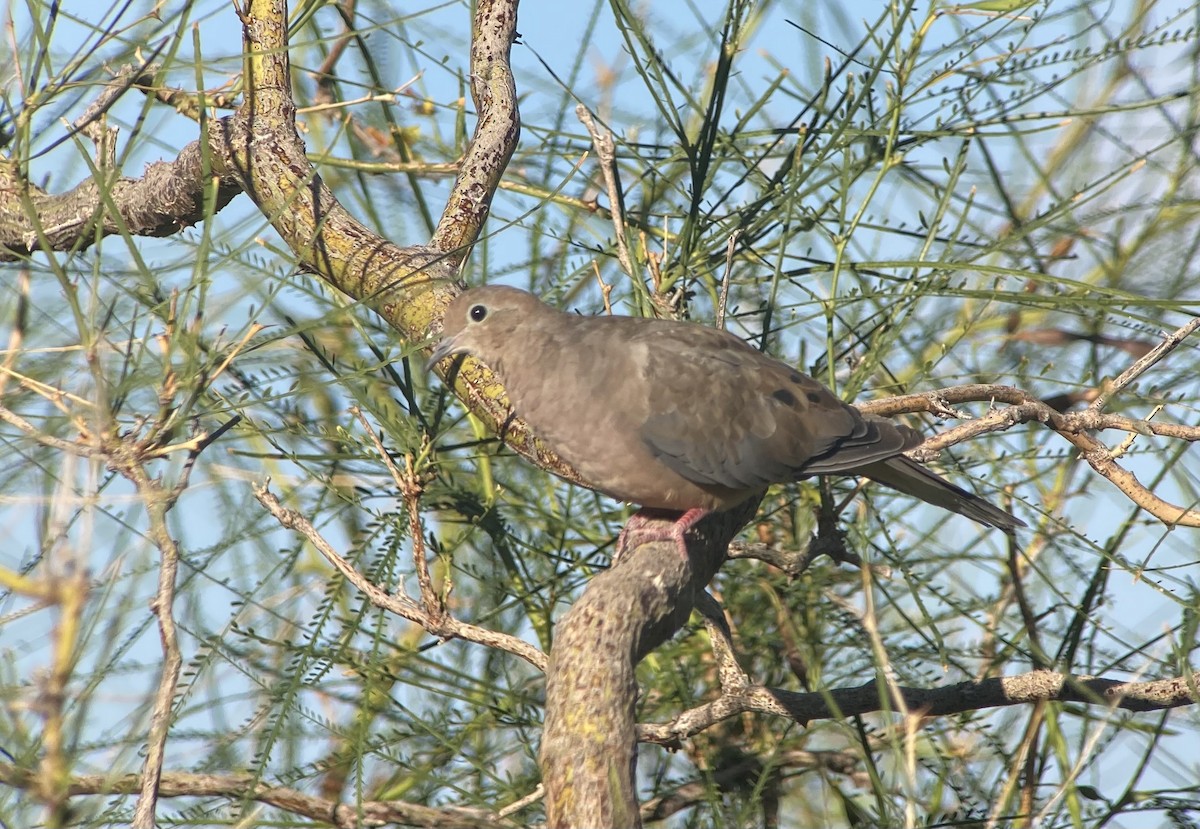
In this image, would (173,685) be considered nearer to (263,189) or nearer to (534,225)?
(263,189)

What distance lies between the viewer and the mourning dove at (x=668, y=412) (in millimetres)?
3074

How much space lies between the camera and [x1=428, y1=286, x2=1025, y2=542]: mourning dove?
3.07m

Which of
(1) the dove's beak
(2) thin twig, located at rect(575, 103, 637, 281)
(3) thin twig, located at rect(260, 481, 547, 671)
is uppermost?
(2) thin twig, located at rect(575, 103, 637, 281)

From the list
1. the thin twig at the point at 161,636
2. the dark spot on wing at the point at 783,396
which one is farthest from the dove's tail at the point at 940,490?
the thin twig at the point at 161,636

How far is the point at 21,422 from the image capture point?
5.97ft

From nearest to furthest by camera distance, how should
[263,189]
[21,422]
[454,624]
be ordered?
[21,422]
[454,624]
[263,189]

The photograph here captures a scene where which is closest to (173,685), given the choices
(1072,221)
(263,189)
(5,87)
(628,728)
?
(628,728)

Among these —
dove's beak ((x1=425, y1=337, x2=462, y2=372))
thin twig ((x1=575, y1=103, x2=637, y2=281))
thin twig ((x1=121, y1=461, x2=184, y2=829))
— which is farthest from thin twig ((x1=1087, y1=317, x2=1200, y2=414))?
thin twig ((x1=121, y1=461, x2=184, y2=829))

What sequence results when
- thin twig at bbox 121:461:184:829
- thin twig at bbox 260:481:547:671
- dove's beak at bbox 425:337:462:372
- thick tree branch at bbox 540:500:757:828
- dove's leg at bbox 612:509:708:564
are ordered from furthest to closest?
1. dove's beak at bbox 425:337:462:372
2. dove's leg at bbox 612:509:708:564
3. thin twig at bbox 260:481:547:671
4. thick tree branch at bbox 540:500:757:828
5. thin twig at bbox 121:461:184:829

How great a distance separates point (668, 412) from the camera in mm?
3203

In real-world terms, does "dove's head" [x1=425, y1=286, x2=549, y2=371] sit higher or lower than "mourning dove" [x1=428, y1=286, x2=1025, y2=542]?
higher

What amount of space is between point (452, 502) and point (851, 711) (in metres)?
1.42

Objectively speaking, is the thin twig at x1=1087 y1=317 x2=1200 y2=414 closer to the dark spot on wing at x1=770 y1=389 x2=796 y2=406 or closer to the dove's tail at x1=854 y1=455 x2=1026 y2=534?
the dove's tail at x1=854 y1=455 x2=1026 y2=534

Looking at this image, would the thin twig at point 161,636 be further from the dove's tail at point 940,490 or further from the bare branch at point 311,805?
the dove's tail at point 940,490
